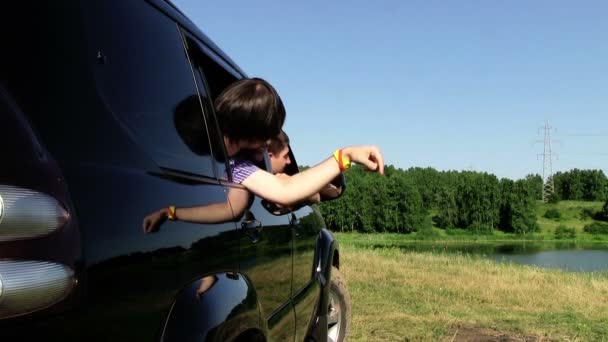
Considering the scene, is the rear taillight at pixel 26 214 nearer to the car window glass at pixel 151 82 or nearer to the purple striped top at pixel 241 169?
the car window glass at pixel 151 82

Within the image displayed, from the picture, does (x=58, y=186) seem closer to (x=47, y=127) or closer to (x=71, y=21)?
(x=47, y=127)

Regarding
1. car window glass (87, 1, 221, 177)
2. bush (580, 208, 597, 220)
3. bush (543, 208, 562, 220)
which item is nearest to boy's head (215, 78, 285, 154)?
car window glass (87, 1, 221, 177)

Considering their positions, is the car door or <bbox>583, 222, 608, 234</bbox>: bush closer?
the car door

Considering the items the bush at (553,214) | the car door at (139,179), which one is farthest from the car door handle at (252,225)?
the bush at (553,214)

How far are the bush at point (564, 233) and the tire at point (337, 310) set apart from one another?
94824mm

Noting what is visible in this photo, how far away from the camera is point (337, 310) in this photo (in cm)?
507

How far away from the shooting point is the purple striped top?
2322 mm

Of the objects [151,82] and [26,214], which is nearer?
[26,214]

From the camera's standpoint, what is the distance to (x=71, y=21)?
138cm

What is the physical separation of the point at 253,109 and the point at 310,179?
13.8 inches

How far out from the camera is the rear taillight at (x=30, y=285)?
0.97 m

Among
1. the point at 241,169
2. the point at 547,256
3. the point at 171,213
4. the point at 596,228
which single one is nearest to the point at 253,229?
the point at 241,169

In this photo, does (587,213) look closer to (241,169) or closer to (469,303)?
(469,303)

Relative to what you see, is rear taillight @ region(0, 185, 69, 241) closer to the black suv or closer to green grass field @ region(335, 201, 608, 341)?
the black suv
